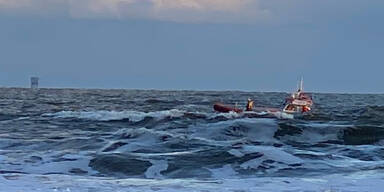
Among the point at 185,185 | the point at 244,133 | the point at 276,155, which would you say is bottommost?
the point at 244,133

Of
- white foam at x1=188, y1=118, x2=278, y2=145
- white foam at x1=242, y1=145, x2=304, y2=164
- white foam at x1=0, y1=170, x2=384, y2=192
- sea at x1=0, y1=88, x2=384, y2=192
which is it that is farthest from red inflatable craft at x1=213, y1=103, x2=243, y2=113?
white foam at x1=0, y1=170, x2=384, y2=192

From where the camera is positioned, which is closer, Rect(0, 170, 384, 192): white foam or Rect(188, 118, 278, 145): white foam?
Rect(0, 170, 384, 192): white foam

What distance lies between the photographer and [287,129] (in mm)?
31766

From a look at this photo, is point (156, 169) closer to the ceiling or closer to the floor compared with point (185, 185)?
closer to the floor

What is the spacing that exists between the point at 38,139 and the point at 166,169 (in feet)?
31.7

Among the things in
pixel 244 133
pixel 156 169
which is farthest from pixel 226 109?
pixel 156 169

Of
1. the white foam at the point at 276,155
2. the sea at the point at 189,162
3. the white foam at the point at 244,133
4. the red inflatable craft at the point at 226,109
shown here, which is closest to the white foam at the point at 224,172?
the sea at the point at 189,162

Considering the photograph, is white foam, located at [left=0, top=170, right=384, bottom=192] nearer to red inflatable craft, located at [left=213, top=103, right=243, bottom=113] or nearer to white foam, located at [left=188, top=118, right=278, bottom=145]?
white foam, located at [left=188, top=118, right=278, bottom=145]

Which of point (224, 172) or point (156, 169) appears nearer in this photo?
point (224, 172)

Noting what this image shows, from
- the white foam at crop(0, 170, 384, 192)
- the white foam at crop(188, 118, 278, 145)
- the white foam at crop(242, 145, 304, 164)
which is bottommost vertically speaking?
the white foam at crop(188, 118, 278, 145)

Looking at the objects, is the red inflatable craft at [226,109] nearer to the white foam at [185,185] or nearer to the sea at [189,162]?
the sea at [189,162]

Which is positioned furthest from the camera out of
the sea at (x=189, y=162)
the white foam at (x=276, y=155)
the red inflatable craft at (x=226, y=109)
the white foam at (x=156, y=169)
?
the red inflatable craft at (x=226, y=109)

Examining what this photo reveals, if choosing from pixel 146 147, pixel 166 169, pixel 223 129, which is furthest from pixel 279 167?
pixel 223 129

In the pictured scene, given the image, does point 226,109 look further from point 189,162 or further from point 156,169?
point 156,169
